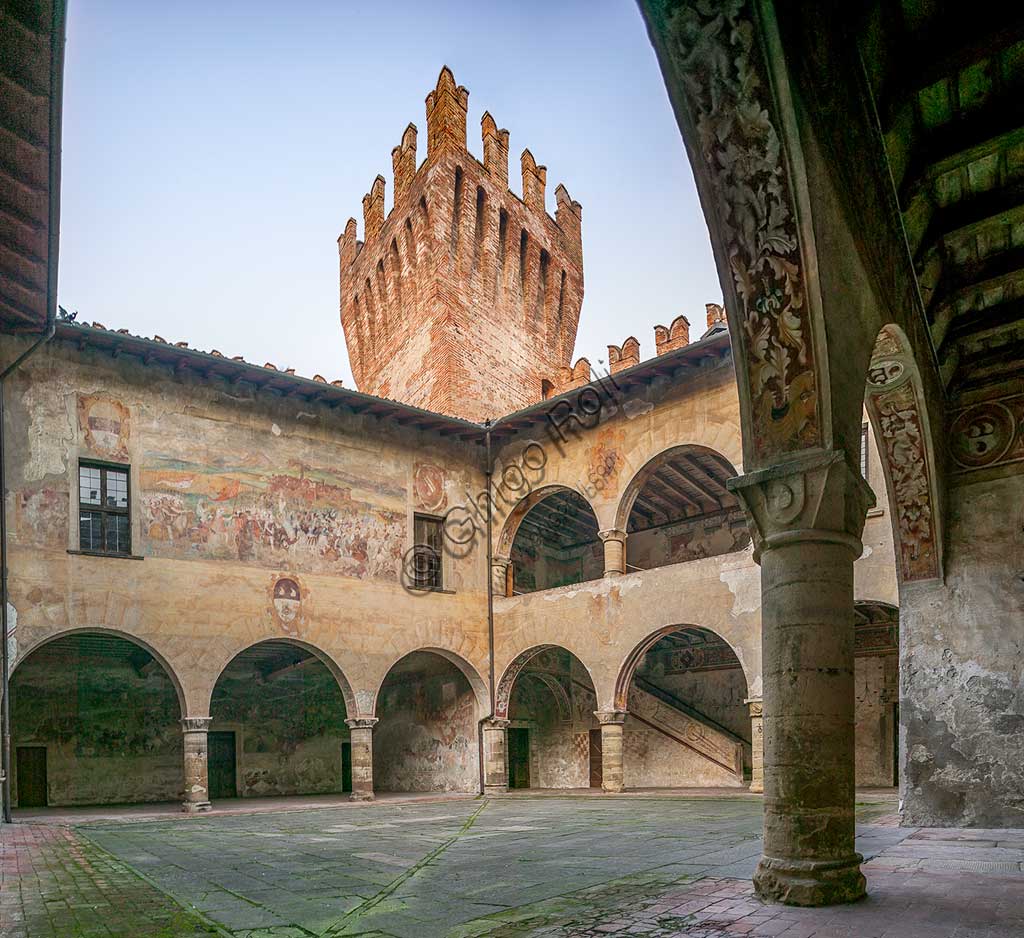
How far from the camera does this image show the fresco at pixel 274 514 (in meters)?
14.5

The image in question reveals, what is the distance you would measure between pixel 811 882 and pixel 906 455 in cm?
468

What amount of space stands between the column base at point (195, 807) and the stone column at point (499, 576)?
6.85m

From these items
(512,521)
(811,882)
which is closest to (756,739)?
(512,521)

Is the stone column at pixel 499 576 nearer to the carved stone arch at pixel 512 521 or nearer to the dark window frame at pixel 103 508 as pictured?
the carved stone arch at pixel 512 521

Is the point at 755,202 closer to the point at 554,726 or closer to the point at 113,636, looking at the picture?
the point at 113,636

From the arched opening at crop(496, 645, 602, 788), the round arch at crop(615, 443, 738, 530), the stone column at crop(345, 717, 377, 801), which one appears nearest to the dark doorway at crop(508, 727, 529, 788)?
the arched opening at crop(496, 645, 602, 788)

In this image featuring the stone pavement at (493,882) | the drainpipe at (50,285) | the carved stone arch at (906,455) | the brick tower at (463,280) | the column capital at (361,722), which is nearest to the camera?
the stone pavement at (493,882)

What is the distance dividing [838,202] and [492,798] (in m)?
14.2

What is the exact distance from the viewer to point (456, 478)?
18531mm

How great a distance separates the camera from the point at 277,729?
19266 mm

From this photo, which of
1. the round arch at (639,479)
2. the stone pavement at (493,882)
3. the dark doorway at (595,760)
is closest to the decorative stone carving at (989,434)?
the stone pavement at (493,882)

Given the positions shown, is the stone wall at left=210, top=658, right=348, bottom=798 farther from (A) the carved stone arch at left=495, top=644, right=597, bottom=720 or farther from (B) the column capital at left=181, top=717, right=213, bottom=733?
(B) the column capital at left=181, top=717, right=213, bottom=733

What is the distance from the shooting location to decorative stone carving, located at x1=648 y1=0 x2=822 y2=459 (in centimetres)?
407

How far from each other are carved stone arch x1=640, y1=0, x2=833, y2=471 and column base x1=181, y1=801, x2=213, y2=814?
1201cm
